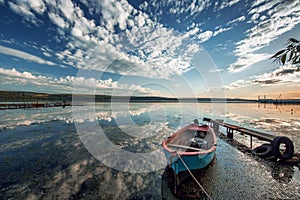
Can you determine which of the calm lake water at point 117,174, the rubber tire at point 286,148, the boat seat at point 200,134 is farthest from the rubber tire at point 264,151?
the boat seat at point 200,134

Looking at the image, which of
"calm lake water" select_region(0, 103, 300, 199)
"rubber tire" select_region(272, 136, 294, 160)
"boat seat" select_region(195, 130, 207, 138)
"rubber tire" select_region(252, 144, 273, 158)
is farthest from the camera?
"boat seat" select_region(195, 130, 207, 138)

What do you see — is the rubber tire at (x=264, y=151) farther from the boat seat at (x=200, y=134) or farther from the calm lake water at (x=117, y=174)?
the boat seat at (x=200, y=134)

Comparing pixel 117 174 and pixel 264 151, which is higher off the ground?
pixel 264 151

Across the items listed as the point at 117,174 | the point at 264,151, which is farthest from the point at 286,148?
the point at 117,174

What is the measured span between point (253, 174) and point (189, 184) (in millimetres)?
3655

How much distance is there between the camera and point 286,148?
8.27m

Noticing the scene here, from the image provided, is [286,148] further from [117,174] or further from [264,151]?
[117,174]

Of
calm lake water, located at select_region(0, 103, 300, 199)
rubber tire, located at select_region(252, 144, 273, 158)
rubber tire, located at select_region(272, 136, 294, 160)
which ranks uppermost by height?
rubber tire, located at select_region(272, 136, 294, 160)

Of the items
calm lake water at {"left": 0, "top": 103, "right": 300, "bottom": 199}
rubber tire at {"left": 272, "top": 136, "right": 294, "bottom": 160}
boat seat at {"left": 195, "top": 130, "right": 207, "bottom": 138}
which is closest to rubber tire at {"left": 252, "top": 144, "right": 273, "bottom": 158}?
rubber tire at {"left": 272, "top": 136, "right": 294, "bottom": 160}

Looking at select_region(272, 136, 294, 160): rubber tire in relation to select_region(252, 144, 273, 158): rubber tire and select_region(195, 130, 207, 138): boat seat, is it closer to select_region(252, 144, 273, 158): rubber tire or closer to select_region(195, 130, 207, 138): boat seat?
select_region(252, 144, 273, 158): rubber tire

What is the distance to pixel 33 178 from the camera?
5902 mm

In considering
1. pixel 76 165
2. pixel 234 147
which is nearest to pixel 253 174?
pixel 234 147

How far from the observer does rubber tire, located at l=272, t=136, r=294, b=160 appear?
8093 mm

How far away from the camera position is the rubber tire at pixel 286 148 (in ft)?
26.6
